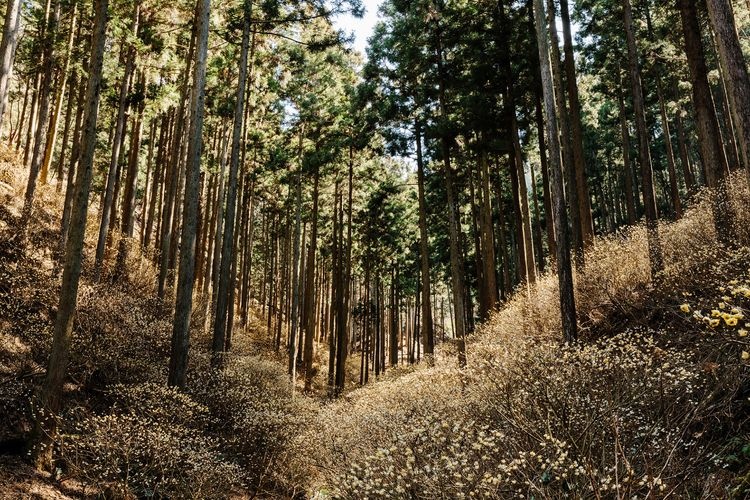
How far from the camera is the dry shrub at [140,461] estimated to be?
20.0 ft

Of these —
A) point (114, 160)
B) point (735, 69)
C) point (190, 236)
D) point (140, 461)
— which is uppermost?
point (114, 160)

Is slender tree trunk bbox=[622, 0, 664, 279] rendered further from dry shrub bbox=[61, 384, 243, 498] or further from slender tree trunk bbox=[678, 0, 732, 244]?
dry shrub bbox=[61, 384, 243, 498]

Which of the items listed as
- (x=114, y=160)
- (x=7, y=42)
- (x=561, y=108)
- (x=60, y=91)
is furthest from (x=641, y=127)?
(x=60, y=91)

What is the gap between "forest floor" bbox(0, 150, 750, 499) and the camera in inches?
178

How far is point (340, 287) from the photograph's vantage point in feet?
74.8

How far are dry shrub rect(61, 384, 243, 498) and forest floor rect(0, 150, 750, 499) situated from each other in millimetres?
42

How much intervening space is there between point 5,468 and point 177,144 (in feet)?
41.6

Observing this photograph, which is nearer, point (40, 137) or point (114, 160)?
point (40, 137)

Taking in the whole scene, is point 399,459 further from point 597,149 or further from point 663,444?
point 597,149

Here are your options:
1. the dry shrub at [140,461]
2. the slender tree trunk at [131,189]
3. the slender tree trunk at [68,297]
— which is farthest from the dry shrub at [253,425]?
the slender tree trunk at [131,189]

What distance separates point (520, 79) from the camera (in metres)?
17.4

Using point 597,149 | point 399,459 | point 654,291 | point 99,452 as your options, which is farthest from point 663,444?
point 597,149

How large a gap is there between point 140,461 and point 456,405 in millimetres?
4916

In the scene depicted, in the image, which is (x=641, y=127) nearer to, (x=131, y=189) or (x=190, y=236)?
(x=190, y=236)
